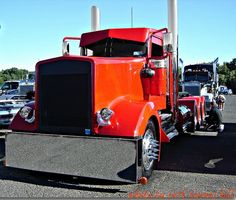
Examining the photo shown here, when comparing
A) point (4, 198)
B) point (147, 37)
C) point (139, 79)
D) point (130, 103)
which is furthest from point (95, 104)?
point (147, 37)

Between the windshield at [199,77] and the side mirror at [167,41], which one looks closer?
the side mirror at [167,41]

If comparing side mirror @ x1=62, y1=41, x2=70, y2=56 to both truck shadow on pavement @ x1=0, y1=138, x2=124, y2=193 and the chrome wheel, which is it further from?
the chrome wheel

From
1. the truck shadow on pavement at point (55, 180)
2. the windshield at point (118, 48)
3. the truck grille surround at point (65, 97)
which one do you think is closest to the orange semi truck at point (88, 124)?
the truck grille surround at point (65, 97)

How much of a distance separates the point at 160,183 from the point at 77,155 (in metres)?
1.38

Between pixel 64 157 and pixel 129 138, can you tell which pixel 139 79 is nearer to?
pixel 129 138

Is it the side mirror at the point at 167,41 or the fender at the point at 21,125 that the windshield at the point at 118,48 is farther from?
the fender at the point at 21,125

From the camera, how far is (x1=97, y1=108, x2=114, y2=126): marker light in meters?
4.76

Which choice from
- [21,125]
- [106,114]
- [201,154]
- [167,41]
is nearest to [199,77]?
[201,154]

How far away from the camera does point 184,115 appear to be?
8.74 meters

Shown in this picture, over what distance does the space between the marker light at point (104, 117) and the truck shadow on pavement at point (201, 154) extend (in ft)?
5.76

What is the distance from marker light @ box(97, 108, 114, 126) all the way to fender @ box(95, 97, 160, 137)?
0.23ft

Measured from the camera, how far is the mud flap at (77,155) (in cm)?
448

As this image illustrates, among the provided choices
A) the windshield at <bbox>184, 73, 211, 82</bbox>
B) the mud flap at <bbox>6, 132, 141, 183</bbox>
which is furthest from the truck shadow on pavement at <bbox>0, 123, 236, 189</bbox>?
the windshield at <bbox>184, 73, 211, 82</bbox>

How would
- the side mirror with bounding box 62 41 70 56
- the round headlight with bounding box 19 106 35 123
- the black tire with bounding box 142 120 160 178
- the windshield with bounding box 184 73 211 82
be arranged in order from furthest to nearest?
1. the windshield with bounding box 184 73 211 82
2. the side mirror with bounding box 62 41 70 56
3. the round headlight with bounding box 19 106 35 123
4. the black tire with bounding box 142 120 160 178
